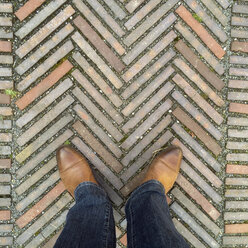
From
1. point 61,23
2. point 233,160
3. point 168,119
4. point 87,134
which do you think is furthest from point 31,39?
point 233,160

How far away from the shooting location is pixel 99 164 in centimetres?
219

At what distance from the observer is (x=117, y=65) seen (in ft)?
7.13

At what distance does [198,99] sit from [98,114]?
80 centimetres

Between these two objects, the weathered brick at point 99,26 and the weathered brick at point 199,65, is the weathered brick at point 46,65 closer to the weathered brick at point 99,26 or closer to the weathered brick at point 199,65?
the weathered brick at point 99,26

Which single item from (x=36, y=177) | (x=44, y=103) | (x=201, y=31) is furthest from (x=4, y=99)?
(x=201, y=31)

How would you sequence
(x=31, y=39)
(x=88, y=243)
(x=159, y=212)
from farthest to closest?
(x=31, y=39) → (x=159, y=212) → (x=88, y=243)

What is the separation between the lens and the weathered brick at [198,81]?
2.20m

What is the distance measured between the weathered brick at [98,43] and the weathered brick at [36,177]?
34.6 inches

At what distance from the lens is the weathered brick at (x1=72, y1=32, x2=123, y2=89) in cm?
215

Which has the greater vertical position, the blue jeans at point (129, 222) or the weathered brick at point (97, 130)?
the weathered brick at point (97, 130)

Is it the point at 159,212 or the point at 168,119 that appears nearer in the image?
the point at 159,212

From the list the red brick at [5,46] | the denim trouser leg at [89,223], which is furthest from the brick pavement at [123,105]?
the denim trouser leg at [89,223]

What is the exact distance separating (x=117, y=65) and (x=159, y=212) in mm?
1122

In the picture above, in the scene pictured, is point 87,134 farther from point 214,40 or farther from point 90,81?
point 214,40
